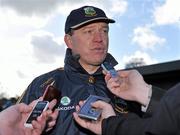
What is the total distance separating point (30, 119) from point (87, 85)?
0.77m

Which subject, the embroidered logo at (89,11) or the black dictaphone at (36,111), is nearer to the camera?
the black dictaphone at (36,111)

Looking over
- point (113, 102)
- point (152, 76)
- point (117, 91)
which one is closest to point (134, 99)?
point (117, 91)

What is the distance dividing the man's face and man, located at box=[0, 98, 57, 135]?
28.1 inches

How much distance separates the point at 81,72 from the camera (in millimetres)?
3398

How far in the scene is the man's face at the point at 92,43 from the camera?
3410mm

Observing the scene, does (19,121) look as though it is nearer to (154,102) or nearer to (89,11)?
(154,102)

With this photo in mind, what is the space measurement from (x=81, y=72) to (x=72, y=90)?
22 cm

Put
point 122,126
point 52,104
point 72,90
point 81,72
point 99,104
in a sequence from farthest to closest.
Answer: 1. point 81,72
2. point 72,90
3. point 52,104
4. point 99,104
5. point 122,126

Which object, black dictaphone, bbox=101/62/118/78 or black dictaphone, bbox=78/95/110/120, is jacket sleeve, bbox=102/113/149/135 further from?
black dictaphone, bbox=101/62/118/78

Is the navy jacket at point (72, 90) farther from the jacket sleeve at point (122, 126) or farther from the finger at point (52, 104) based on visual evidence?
the jacket sleeve at point (122, 126)

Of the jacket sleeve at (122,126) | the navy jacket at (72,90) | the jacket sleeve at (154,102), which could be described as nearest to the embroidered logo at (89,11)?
the navy jacket at (72,90)

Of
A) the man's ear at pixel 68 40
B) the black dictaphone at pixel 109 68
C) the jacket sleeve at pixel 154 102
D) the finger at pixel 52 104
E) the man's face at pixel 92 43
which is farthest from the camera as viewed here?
the man's ear at pixel 68 40

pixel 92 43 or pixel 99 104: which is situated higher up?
pixel 92 43

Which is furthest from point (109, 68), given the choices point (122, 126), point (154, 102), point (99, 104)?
point (122, 126)
